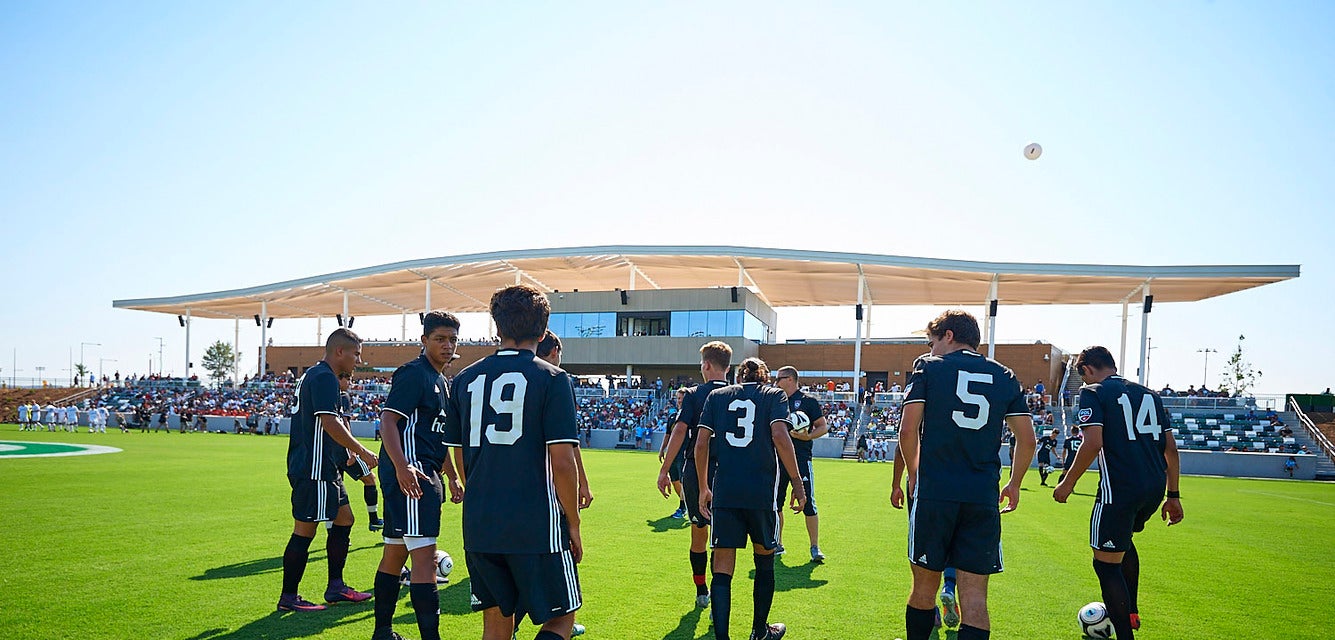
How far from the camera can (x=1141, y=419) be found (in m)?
5.70

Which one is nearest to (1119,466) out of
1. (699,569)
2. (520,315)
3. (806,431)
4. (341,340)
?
(806,431)

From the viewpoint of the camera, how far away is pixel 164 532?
30.2ft

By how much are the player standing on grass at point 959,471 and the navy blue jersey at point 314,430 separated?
Answer: 13.1 ft

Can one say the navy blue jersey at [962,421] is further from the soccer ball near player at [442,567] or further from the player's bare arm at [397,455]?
the soccer ball near player at [442,567]

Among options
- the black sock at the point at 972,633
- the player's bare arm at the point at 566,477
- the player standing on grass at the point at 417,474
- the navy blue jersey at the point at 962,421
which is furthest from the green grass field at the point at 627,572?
the player's bare arm at the point at 566,477

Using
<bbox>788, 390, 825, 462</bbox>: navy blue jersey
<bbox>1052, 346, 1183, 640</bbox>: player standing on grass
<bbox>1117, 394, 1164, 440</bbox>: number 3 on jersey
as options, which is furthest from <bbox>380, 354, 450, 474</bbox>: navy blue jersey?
<bbox>1117, 394, 1164, 440</bbox>: number 3 on jersey

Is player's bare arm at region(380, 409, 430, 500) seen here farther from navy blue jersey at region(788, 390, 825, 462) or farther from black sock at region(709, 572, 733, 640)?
navy blue jersey at region(788, 390, 825, 462)

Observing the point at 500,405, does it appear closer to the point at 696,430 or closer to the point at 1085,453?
the point at 696,430

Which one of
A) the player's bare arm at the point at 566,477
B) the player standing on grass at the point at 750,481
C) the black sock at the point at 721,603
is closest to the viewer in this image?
the player's bare arm at the point at 566,477

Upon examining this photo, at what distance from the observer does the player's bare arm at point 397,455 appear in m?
4.64

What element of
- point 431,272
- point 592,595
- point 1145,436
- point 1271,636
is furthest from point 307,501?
point 431,272

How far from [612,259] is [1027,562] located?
119 feet

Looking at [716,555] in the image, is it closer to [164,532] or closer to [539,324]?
[539,324]

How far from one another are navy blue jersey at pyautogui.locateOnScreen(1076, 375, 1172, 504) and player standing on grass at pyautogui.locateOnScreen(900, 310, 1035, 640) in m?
1.38
